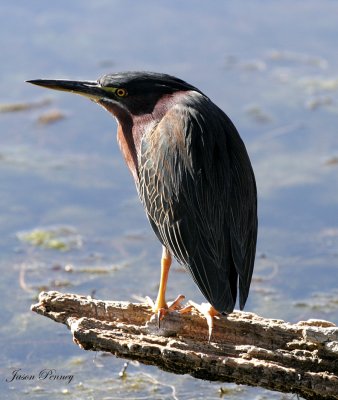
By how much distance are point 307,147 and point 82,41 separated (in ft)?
9.03

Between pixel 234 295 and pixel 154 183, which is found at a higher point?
pixel 154 183

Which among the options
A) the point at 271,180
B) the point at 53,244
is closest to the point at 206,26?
Answer: the point at 271,180

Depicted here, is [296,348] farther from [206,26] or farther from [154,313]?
[206,26]

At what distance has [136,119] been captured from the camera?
5461 mm

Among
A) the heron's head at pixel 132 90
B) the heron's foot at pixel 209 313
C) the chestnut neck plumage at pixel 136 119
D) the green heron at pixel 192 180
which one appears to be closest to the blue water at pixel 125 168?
Result: the heron's foot at pixel 209 313

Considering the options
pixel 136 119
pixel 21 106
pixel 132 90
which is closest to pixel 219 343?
pixel 136 119

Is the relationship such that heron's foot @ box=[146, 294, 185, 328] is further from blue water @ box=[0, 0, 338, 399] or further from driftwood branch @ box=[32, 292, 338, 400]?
blue water @ box=[0, 0, 338, 399]

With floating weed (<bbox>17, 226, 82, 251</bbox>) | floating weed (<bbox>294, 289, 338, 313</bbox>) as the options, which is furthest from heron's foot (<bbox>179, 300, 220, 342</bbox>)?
floating weed (<bbox>17, 226, 82, 251</bbox>)

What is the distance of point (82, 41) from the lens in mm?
10000

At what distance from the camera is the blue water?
6.30m

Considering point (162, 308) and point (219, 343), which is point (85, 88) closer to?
point (162, 308)
